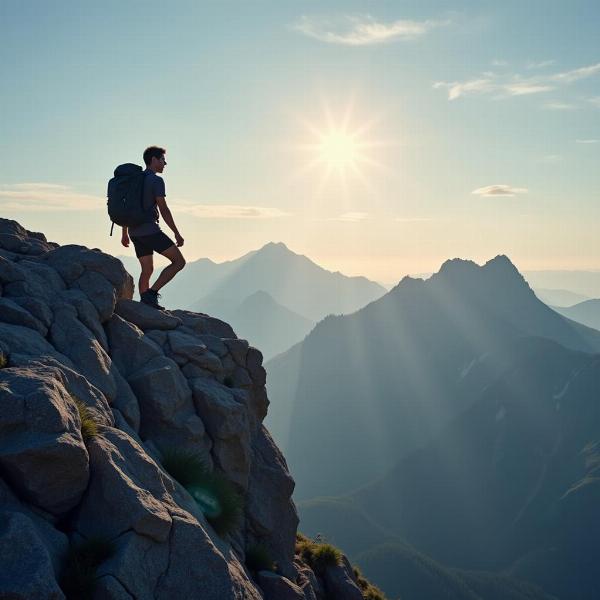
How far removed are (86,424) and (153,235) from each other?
9.45 meters

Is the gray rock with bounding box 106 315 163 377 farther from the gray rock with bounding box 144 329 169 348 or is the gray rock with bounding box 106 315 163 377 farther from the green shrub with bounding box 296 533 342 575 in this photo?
the green shrub with bounding box 296 533 342 575

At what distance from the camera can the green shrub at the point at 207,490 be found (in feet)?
45.5

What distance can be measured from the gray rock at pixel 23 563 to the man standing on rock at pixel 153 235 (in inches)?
443

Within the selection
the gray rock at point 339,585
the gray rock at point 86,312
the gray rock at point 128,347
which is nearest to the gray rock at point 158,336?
the gray rock at point 128,347

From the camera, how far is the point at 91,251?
62.6ft

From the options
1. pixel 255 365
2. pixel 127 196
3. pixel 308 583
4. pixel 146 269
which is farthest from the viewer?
pixel 255 365

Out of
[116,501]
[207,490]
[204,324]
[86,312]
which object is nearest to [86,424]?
A: [116,501]

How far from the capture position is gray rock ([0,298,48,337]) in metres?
13.7

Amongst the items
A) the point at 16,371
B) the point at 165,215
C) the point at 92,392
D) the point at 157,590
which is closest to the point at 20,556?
the point at 157,590

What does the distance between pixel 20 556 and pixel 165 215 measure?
38.4 ft

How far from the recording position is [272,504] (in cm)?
1961

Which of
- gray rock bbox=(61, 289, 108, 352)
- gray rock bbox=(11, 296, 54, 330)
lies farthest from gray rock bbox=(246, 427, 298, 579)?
gray rock bbox=(11, 296, 54, 330)

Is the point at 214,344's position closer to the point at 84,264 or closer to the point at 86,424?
the point at 84,264

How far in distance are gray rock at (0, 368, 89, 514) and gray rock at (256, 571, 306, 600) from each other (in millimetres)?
7433
